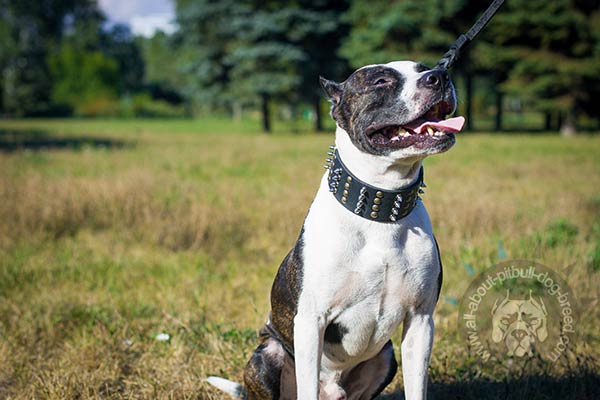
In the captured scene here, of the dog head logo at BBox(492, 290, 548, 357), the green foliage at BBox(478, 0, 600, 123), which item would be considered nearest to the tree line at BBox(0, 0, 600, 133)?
the green foliage at BBox(478, 0, 600, 123)

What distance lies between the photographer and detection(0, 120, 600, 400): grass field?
3145 mm

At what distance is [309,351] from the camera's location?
230 cm

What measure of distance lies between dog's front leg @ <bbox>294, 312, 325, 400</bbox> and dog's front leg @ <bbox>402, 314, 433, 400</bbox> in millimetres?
363

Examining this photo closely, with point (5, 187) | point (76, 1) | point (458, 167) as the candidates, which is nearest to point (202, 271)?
point (5, 187)

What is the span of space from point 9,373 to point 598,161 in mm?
12109

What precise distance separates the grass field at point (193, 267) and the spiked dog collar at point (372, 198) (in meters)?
1.20

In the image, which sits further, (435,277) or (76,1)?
(76,1)

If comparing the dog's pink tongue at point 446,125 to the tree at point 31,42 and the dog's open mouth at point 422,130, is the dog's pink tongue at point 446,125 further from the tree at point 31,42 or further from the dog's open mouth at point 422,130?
the tree at point 31,42

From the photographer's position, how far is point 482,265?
4766 mm

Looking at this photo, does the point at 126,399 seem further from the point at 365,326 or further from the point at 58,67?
the point at 58,67

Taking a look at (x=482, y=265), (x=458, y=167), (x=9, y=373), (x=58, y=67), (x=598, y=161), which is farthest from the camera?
(x=58, y=67)

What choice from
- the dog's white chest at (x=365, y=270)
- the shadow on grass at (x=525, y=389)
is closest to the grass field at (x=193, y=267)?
the shadow on grass at (x=525, y=389)

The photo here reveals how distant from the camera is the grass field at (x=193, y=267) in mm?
3145

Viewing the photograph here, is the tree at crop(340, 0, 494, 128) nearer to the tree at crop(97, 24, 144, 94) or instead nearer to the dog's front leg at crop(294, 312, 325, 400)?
the dog's front leg at crop(294, 312, 325, 400)
